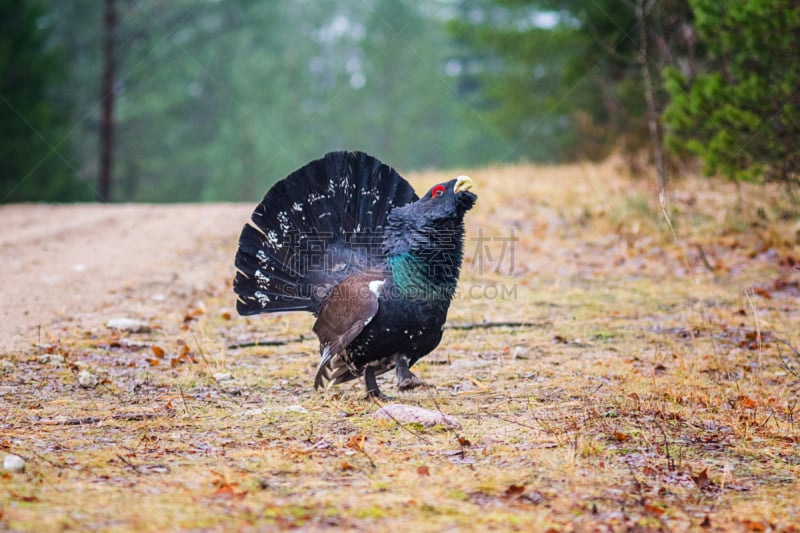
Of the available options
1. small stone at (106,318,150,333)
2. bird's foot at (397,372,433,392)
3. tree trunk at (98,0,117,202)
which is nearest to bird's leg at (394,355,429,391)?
bird's foot at (397,372,433,392)

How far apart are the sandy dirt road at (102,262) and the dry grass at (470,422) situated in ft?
1.82

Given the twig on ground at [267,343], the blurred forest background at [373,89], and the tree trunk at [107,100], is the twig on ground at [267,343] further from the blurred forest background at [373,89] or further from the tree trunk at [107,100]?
the tree trunk at [107,100]

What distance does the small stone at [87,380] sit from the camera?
5113 mm

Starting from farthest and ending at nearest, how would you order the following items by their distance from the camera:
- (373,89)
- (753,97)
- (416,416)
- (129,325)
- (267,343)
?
(373,89)
(753,97)
(129,325)
(267,343)
(416,416)

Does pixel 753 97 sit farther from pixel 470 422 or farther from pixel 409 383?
pixel 470 422

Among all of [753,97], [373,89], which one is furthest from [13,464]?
[373,89]

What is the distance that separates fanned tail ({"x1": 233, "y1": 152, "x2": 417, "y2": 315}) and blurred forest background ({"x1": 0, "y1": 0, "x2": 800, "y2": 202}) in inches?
181

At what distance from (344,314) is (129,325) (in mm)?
2718

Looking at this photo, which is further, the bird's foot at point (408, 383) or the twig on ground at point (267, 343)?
the twig on ground at point (267, 343)

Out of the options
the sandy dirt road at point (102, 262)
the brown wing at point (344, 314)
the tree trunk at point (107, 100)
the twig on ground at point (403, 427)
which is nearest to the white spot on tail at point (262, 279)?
the brown wing at point (344, 314)

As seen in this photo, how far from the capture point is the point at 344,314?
4906 mm

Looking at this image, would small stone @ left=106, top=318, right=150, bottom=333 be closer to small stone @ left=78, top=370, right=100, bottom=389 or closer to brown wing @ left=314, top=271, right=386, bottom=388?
small stone @ left=78, top=370, right=100, bottom=389

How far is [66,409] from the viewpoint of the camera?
4551mm

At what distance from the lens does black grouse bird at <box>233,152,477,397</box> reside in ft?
15.5
